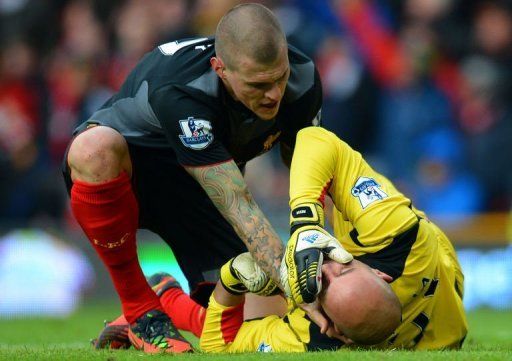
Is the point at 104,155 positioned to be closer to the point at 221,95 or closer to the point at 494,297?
the point at 221,95

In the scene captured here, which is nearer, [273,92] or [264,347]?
[264,347]

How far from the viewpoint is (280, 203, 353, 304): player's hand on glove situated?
4699 mm

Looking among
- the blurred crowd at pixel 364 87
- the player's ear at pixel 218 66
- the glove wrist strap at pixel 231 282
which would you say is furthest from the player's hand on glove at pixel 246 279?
the blurred crowd at pixel 364 87

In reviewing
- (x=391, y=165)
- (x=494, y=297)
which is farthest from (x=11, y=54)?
(x=494, y=297)

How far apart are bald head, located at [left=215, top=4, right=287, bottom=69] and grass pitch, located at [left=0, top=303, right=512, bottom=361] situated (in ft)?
4.74

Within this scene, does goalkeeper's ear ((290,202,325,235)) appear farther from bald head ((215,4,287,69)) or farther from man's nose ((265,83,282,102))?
bald head ((215,4,287,69))

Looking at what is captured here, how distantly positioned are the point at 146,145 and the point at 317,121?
0.95 metres

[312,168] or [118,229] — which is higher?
[312,168]

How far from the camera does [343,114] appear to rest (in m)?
11.2

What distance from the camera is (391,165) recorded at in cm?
1128

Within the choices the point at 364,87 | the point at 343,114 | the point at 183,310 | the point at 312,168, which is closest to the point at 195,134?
the point at 312,168

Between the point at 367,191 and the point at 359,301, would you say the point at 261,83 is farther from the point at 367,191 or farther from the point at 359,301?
the point at 359,301

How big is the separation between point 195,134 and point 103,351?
3.83 feet

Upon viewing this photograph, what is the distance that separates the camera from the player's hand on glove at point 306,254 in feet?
15.4
